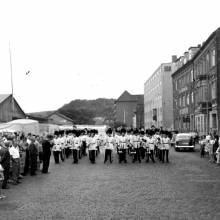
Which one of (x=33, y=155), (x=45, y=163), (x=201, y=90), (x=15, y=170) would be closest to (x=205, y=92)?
(x=201, y=90)

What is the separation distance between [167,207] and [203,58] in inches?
1582

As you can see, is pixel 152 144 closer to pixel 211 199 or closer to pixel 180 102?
pixel 211 199

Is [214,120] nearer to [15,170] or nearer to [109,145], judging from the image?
[109,145]

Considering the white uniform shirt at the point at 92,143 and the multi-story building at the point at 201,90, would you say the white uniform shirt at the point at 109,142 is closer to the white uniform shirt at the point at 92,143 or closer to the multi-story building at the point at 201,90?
the white uniform shirt at the point at 92,143

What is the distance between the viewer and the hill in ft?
429

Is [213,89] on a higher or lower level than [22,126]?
higher

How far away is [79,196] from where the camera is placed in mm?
12125

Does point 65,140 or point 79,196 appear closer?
A: point 79,196

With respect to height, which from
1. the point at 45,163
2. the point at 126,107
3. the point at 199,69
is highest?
the point at 126,107

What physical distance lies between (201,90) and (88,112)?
3890 inches

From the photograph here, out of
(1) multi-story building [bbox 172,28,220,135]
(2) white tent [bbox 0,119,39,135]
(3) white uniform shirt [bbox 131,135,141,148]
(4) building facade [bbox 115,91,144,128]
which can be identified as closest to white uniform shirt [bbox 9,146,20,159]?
(3) white uniform shirt [bbox 131,135,141,148]

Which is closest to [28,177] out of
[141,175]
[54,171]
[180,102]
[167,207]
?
[54,171]

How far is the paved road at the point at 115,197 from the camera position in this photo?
9539mm

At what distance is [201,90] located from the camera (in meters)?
48.6
